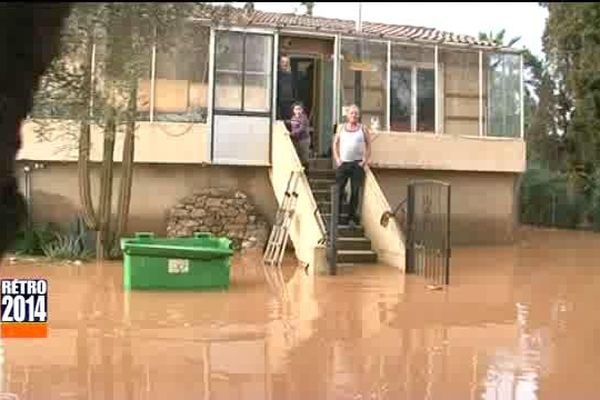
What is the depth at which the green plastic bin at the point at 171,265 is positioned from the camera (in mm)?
11805

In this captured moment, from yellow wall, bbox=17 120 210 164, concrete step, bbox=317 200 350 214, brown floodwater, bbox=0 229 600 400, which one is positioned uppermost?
yellow wall, bbox=17 120 210 164

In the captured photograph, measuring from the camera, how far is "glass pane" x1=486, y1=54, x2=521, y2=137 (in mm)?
20453

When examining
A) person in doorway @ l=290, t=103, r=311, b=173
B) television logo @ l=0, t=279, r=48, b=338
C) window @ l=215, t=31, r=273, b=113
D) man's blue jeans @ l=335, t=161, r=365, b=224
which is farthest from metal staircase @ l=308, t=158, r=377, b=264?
television logo @ l=0, t=279, r=48, b=338

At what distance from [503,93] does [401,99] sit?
8.34 ft

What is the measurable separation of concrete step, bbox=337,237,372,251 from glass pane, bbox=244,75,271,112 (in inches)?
147

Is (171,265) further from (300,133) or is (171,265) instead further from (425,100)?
(425,100)

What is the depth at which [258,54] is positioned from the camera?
58.7ft

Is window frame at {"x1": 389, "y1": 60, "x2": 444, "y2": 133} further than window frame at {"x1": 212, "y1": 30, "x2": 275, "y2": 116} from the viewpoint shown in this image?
Yes

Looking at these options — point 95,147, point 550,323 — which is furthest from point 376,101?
point 550,323

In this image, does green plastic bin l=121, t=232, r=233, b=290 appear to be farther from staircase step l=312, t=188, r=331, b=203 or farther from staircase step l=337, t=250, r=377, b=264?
staircase step l=312, t=188, r=331, b=203

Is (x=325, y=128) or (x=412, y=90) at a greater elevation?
(x=412, y=90)

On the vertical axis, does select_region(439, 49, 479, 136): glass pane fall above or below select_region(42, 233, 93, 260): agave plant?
above

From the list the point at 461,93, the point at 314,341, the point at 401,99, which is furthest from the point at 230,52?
the point at 314,341

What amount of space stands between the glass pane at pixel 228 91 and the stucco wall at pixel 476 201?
3.84 metres
